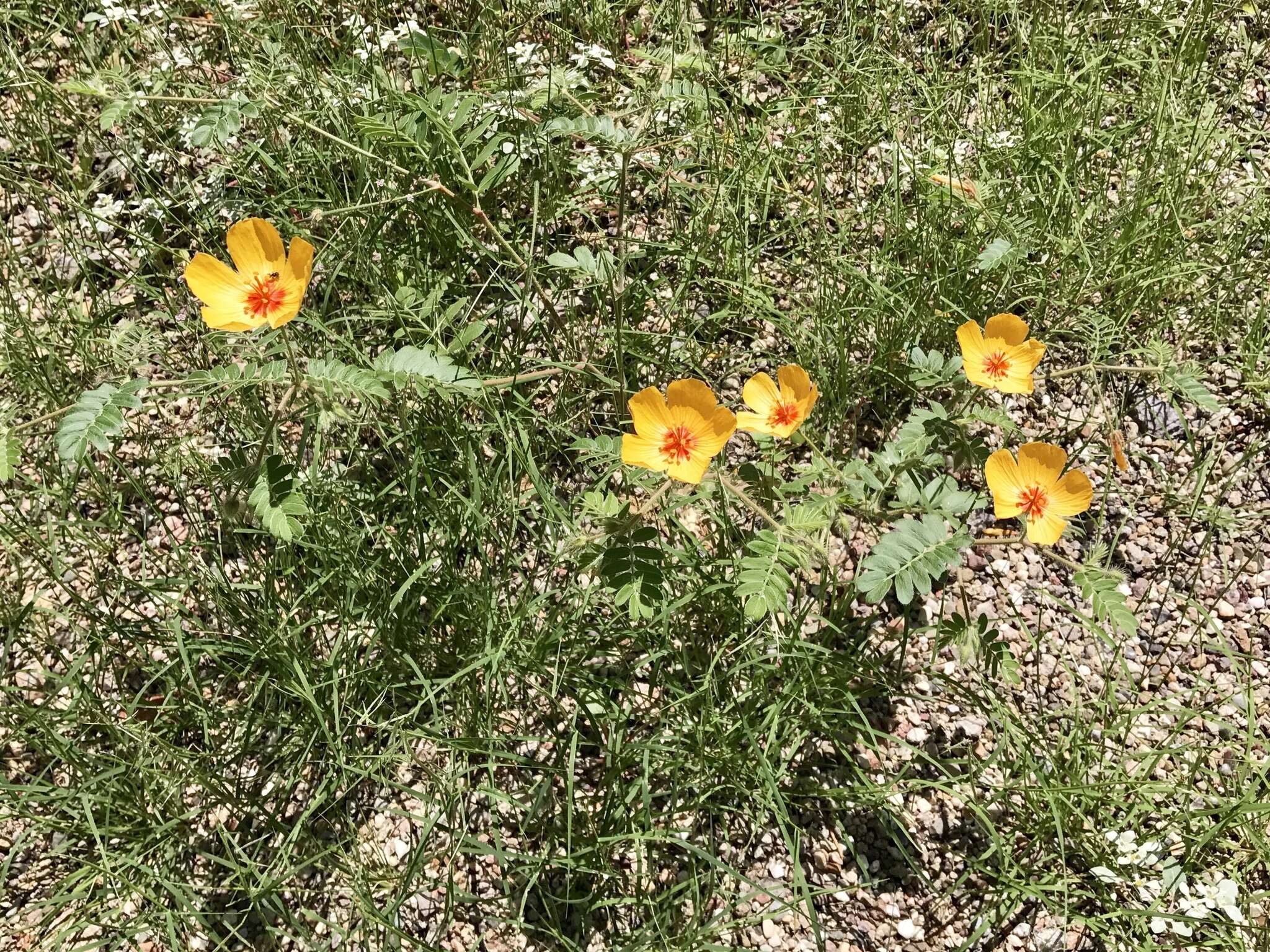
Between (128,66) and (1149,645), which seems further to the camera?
(128,66)

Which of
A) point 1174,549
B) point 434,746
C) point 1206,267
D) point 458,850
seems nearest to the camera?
point 458,850

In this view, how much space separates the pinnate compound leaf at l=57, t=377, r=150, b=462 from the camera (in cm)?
171

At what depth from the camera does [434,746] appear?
7.15 ft

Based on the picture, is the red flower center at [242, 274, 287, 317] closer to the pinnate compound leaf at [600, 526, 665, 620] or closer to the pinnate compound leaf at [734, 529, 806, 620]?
the pinnate compound leaf at [600, 526, 665, 620]

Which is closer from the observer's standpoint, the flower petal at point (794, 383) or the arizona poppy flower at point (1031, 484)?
the arizona poppy flower at point (1031, 484)

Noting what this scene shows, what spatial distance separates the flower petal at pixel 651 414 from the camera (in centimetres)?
192

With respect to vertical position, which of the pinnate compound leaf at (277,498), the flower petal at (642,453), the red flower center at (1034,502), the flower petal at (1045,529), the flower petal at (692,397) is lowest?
the pinnate compound leaf at (277,498)

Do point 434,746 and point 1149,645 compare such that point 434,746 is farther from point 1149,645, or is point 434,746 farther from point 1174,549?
point 1174,549

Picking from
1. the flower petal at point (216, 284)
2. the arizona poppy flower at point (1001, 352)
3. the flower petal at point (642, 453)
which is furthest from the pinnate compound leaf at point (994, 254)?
the flower petal at point (216, 284)

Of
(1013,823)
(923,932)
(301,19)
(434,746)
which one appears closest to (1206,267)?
(1013,823)

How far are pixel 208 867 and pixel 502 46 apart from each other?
82.7 inches

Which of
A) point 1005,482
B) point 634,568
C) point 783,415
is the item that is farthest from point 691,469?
point 1005,482

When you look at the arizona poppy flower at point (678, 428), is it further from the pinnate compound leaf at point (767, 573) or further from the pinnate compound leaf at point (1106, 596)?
the pinnate compound leaf at point (1106, 596)

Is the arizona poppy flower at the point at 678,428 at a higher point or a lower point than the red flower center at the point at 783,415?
lower
